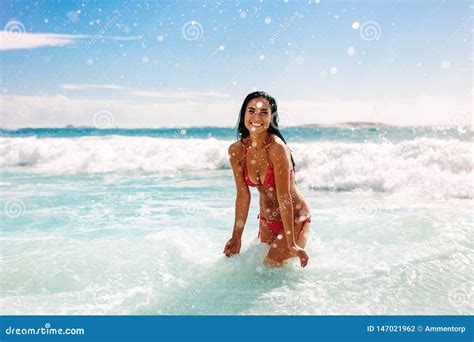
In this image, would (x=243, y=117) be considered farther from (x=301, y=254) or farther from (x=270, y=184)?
(x=301, y=254)

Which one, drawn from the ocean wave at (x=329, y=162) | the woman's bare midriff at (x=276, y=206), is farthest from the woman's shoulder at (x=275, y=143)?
the ocean wave at (x=329, y=162)

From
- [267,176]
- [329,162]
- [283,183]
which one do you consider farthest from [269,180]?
[329,162]

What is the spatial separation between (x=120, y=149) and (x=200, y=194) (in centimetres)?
1058

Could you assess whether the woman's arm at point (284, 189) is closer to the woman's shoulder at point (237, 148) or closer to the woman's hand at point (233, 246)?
the woman's shoulder at point (237, 148)

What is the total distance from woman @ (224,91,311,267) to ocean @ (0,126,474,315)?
0.78 feet

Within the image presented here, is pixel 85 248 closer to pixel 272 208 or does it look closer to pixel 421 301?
pixel 272 208

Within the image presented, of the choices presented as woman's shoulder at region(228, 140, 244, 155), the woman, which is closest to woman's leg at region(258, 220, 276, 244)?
the woman

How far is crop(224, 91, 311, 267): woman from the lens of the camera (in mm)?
4215

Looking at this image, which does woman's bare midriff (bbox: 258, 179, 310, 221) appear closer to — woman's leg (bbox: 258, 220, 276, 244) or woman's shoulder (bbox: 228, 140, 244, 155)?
woman's leg (bbox: 258, 220, 276, 244)

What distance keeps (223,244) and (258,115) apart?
240cm

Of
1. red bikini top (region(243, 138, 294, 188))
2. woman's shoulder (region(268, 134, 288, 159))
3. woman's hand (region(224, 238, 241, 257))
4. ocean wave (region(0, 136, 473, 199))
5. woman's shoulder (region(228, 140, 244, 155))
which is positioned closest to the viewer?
woman's shoulder (region(268, 134, 288, 159))

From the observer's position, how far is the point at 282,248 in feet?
15.1

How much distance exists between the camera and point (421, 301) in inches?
164
